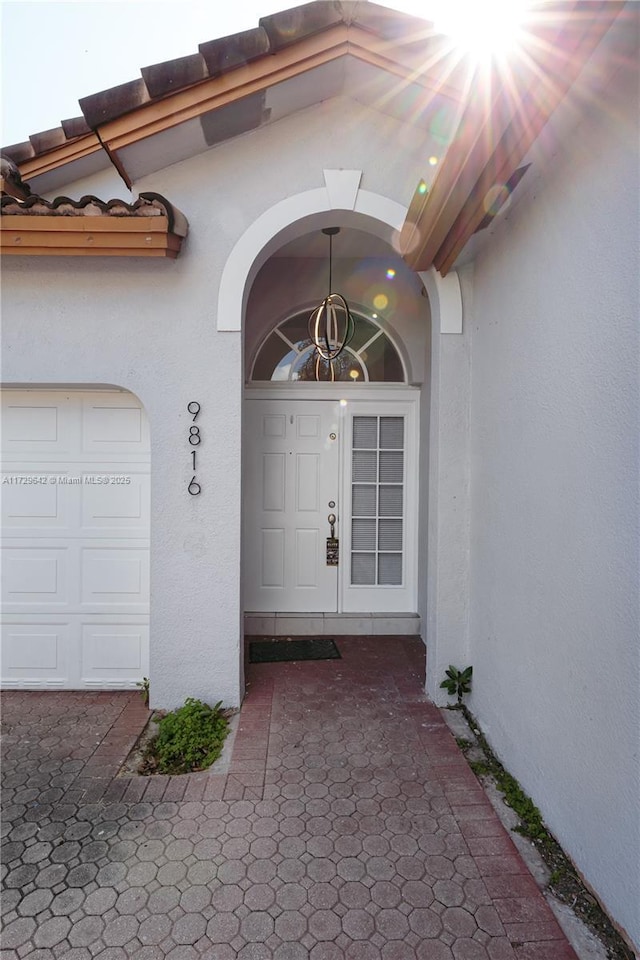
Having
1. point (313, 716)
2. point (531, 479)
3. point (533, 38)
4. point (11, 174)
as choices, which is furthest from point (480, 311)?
point (11, 174)

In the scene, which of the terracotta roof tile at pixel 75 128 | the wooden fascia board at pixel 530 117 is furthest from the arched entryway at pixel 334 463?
the wooden fascia board at pixel 530 117

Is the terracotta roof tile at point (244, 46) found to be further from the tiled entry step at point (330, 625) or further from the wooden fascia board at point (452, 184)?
the tiled entry step at point (330, 625)

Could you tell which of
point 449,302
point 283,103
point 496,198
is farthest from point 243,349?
point 496,198

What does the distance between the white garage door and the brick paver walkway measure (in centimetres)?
47

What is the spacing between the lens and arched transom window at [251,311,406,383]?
5953 mm

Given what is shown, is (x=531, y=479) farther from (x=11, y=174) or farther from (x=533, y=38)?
(x=11, y=174)

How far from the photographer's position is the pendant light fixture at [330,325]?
4.66 m

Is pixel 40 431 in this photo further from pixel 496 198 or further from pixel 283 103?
pixel 496 198

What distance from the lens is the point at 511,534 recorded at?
3336 mm

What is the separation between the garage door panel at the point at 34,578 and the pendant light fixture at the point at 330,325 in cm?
297

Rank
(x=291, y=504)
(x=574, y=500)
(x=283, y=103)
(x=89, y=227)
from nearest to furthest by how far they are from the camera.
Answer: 1. (x=574, y=500)
2. (x=89, y=227)
3. (x=283, y=103)
4. (x=291, y=504)

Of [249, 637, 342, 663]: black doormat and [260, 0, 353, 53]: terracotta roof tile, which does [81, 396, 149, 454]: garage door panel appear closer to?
[249, 637, 342, 663]: black doormat

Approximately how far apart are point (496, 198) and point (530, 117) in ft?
2.36

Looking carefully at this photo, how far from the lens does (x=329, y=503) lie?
589 centimetres
